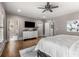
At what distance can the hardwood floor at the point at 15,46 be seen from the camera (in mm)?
1945

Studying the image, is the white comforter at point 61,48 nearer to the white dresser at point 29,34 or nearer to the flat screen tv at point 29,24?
the white dresser at point 29,34

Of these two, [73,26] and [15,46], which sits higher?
[73,26]

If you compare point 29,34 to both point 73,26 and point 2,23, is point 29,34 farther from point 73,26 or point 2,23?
point 73,26

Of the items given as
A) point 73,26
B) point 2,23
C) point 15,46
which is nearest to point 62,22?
point 73,26

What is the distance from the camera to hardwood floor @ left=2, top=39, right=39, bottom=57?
195 cm

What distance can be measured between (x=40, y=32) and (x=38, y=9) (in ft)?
2.28

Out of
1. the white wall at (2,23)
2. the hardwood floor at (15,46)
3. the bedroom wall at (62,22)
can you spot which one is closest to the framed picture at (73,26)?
the bedroom wall at (62,22)

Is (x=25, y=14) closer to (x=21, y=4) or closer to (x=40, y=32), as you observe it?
(x=21, y=4)

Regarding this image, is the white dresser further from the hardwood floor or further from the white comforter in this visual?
the white comforter

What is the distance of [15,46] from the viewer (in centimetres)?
219

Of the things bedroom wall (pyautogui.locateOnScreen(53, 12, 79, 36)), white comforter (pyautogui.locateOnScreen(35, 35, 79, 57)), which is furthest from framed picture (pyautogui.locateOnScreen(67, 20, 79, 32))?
white comforter (pyautogui.locateOnScreen(35, 35, 79, 57))

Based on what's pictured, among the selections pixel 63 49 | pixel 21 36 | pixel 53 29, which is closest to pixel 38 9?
pixel 53 29

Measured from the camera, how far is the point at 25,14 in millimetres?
2105

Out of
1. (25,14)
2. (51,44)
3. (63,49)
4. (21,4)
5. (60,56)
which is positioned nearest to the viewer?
(63,49)
